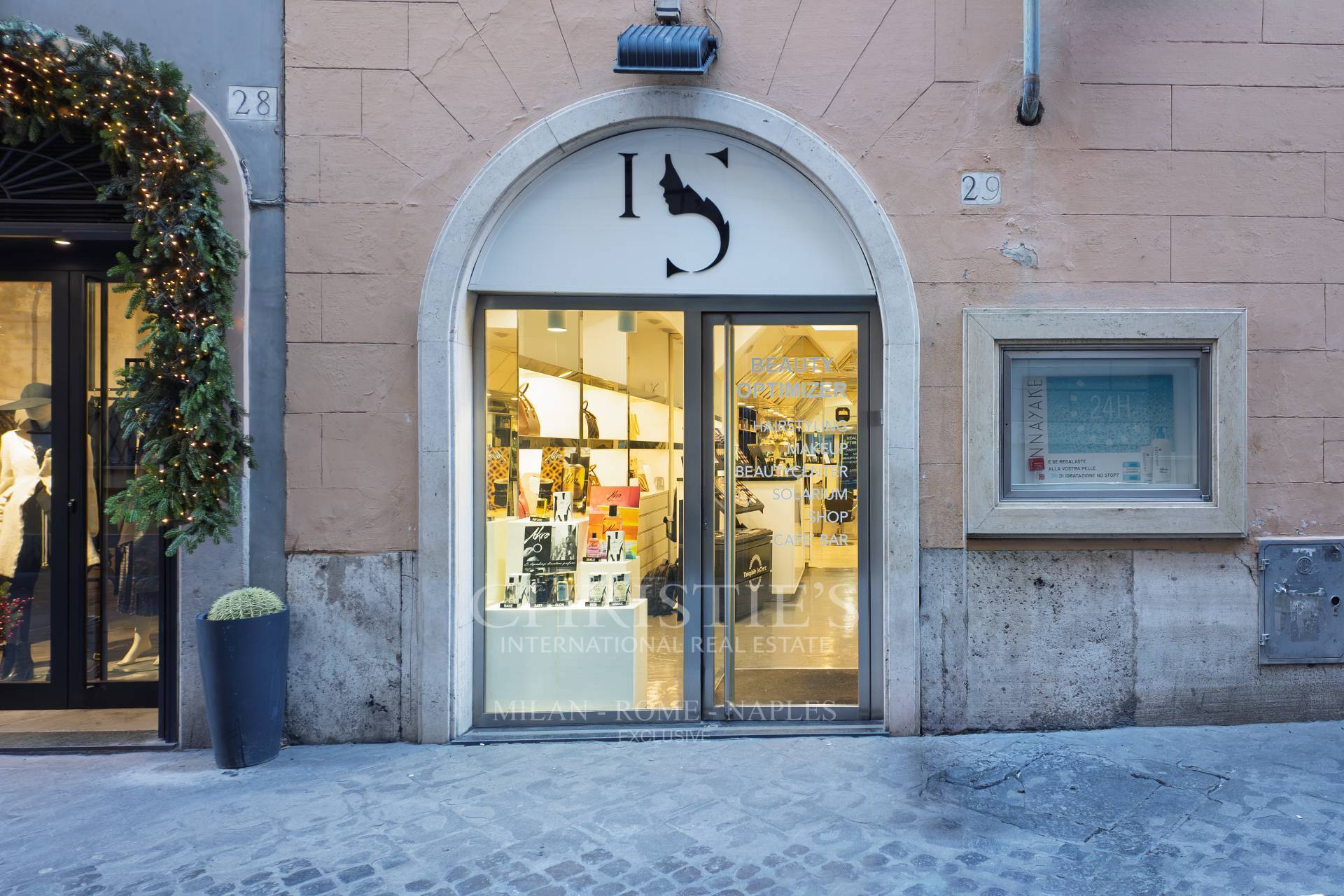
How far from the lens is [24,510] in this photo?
5.30 metres

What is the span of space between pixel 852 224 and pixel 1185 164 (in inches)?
84.5

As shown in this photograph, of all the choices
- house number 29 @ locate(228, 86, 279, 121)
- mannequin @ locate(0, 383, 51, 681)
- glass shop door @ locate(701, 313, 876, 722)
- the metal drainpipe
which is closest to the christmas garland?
house number 29 @ locate(228, 86, 279, 121)

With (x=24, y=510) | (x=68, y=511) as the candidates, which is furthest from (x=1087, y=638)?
(x=24, y=510)

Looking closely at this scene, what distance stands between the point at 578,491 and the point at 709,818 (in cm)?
226

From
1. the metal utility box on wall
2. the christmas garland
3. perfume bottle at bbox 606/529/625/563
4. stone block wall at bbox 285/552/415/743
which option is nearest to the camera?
the christmas garland

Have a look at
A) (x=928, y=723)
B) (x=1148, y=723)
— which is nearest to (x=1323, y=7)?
(x=1148, y=723)

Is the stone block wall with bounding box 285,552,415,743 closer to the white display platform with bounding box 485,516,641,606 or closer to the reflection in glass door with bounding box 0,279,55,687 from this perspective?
Result: the white display platform with bounding box 485,516,641,606

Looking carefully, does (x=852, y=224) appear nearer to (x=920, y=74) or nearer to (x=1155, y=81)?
(x=920, y=74)

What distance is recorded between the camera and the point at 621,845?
343cm

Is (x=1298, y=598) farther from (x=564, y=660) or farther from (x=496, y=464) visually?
(x=496, y=464)

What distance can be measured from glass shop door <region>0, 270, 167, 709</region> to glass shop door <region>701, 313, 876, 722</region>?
398cm

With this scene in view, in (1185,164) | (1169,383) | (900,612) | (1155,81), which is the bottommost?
(900,612)

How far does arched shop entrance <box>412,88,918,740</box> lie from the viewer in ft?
16.0

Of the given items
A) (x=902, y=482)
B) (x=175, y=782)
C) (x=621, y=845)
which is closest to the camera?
(x=621, y=845)
